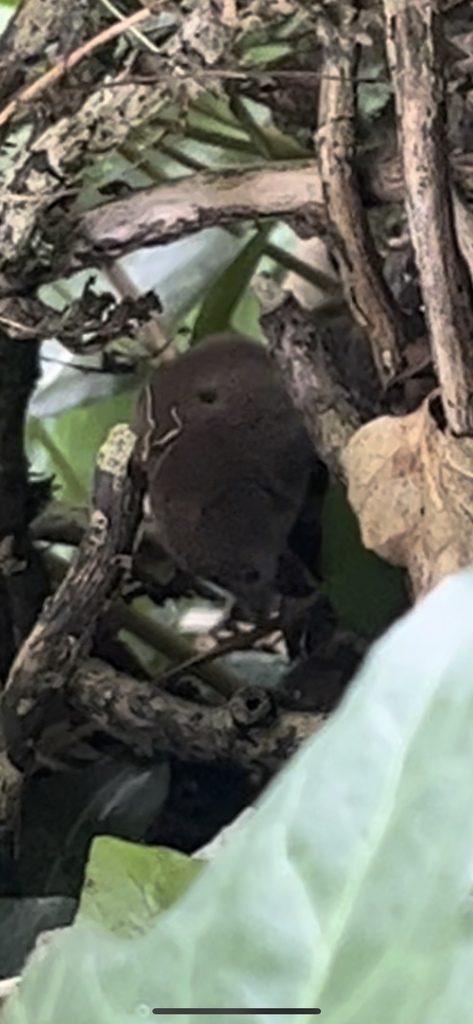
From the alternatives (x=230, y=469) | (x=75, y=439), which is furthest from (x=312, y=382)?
(x=75, y=439)

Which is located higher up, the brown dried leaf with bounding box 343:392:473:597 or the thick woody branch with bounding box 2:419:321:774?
the brown dried leaf with bounding box 343:392:473:597

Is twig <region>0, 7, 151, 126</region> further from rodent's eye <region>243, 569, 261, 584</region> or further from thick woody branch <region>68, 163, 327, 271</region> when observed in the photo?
rodent's eye <region>243, 569, 261, 584</region>

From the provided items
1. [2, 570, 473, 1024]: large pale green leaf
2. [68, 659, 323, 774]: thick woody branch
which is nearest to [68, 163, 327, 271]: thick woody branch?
[68, 659, 323, 774]: thick woody branch

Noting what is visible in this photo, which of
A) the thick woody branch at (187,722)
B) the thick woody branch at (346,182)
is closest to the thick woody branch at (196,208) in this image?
the thick woody branch at (346,182)

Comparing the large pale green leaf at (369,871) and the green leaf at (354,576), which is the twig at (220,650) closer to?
the green leaf at (354,576)

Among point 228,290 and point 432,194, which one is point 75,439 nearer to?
point 228,290
